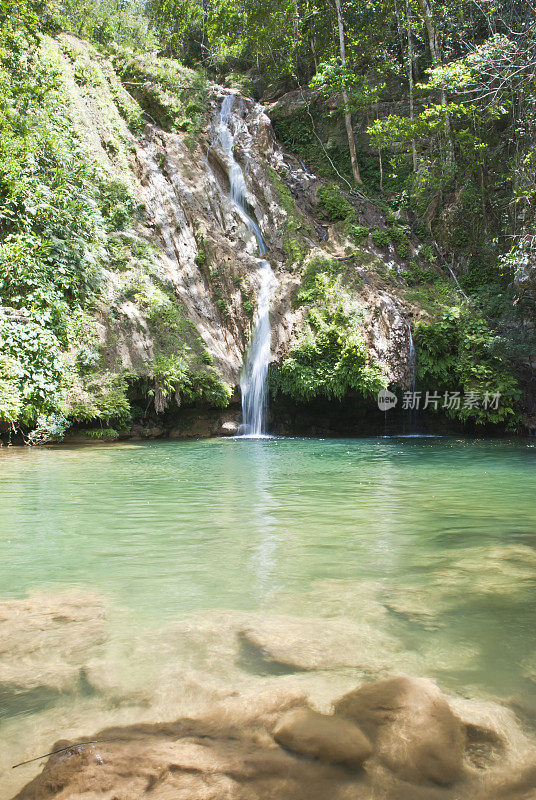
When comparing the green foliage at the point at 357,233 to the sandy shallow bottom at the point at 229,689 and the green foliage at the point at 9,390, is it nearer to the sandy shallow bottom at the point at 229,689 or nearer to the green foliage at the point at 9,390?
the green foliage at the point at 9,390

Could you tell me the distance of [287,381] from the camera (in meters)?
15.7

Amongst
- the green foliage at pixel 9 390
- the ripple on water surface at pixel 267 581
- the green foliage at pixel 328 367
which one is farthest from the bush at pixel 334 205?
the ripple on water surface at pixel 267 581

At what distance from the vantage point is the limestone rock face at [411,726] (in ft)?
5.27

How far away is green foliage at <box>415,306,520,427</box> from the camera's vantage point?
15.2 meters

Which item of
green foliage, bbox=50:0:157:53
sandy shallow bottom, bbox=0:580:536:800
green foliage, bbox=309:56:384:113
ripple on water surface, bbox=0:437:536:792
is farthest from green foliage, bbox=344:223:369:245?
sandy shallow bottom, bbox=0:580:536:800

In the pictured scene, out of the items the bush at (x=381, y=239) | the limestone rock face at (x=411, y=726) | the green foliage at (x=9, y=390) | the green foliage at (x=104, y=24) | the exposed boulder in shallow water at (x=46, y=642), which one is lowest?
the exposed boulder in shallow water at (x=46, y=642)

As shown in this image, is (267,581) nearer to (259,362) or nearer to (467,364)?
(259,362)

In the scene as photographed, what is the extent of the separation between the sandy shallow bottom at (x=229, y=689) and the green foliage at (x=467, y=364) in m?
13.4

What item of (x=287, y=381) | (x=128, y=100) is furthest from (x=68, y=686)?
(x=128, y=100)

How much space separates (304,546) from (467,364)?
12.9 metres

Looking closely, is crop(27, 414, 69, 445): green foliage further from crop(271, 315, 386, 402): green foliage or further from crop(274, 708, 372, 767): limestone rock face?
crop(274, 708, 372, 767): limestone rock face

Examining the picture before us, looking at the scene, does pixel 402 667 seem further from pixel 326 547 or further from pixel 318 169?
pixel 318 169

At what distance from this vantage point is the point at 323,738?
1.70m

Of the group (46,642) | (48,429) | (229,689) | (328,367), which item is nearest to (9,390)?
(48,429)
